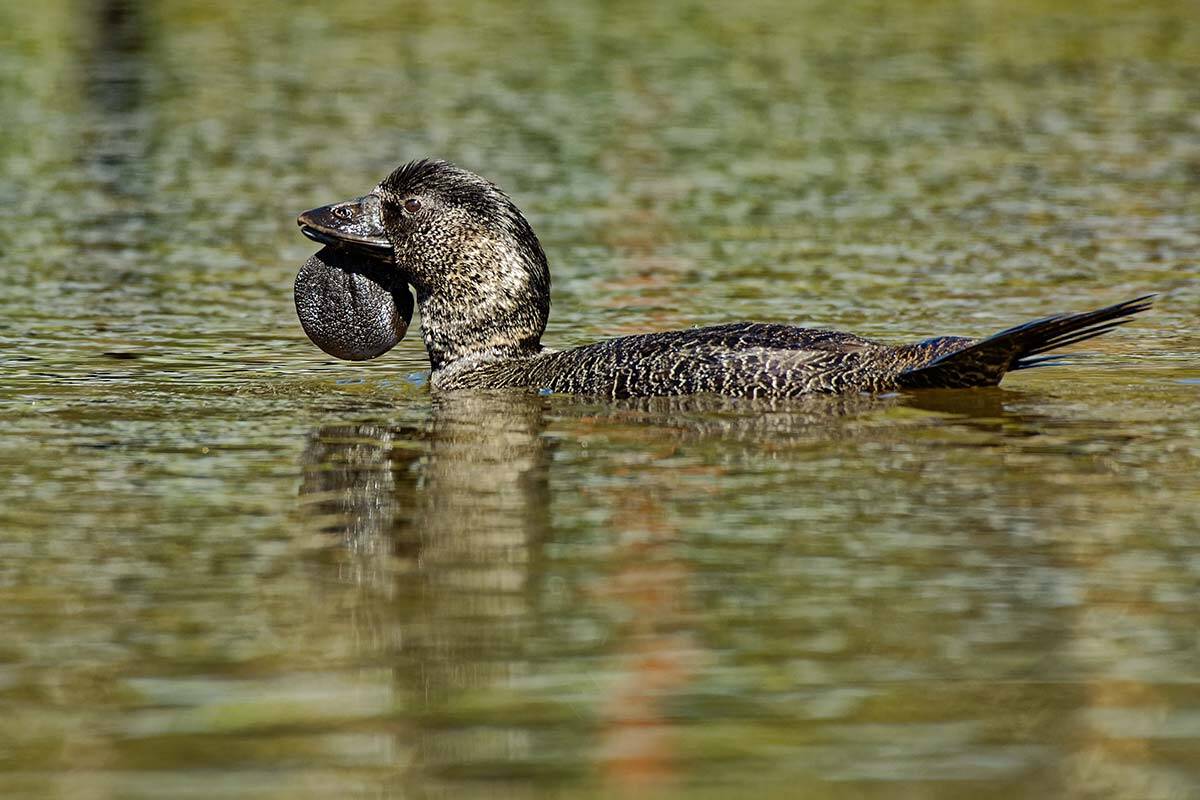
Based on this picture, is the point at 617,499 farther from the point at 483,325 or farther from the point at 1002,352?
the point at 483,325

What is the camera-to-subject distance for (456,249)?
38.7 ft

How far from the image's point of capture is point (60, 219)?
17.6 meters

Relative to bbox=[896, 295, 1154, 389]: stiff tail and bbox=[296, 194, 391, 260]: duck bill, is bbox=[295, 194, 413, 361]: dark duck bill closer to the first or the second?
bbox=[296, 194, 391, 260]: duck bill

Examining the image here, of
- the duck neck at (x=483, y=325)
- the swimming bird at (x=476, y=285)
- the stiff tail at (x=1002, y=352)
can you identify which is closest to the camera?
the stiff tail at (x=1002, y=352)

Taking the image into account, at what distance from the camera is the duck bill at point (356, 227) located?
38.7 ft

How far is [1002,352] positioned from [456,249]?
9.99 feet

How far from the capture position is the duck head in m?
11.8

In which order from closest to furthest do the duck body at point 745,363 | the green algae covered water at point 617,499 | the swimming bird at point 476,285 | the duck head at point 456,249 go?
the green algae covered water at point 617,499 → the duck body at point 745,363 → the swimming bird at point 476,285 → the duck head at point 456,249

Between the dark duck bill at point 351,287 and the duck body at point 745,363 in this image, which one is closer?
the duck body at point 745,363

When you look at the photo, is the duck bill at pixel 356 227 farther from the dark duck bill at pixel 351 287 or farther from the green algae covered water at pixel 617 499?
the green algae covered water at pixel 617 499

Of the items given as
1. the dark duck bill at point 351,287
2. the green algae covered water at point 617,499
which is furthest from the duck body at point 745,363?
the dark duck bill at point 351,287

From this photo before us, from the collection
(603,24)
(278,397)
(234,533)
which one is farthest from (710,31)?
(234,533)

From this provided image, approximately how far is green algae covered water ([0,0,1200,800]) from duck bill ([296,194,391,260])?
74cm

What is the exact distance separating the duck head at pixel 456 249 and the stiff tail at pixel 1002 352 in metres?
2.30
